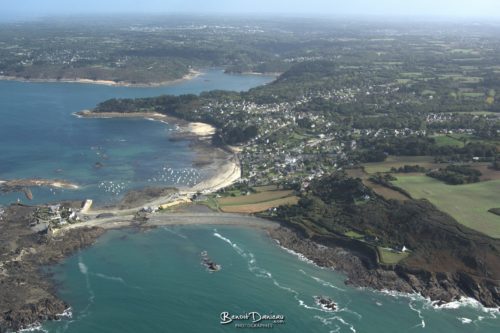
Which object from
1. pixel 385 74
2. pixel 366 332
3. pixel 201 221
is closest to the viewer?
pixel 366 332

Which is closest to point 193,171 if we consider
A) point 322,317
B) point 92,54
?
point 322,317

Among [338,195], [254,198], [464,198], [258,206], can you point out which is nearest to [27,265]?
[258,206]

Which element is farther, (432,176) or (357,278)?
(432,176)

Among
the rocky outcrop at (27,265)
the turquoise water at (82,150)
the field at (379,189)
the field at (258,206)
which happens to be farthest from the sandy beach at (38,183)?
the field at (379,189)

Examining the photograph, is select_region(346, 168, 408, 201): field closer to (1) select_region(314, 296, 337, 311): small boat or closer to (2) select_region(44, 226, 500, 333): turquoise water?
(2) select_region(44, 226, 500, 333): turquoise water

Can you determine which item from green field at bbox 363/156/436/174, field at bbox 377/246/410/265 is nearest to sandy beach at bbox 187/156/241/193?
green field at bbox 363/156/436/174

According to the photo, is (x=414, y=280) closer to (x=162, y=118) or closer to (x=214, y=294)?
(x=214, y=294)

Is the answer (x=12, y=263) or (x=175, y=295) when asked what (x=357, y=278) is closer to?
(x=175, y=295)
